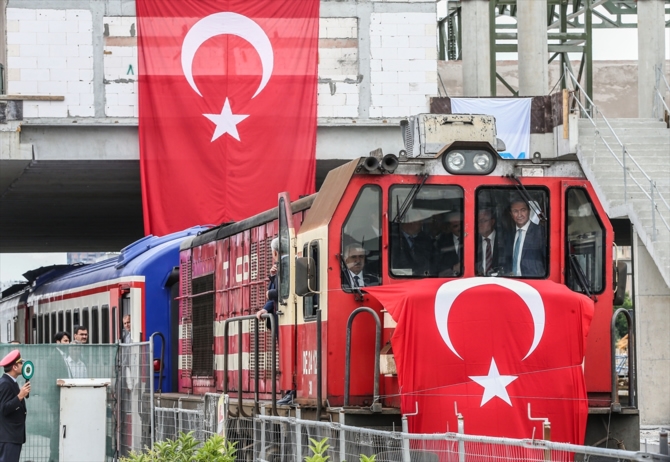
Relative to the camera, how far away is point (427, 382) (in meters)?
9.63

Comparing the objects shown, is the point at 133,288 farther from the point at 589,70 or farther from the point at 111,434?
the point at 589,70

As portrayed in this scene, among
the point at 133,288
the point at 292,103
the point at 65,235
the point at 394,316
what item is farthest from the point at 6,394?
the point at 65,235

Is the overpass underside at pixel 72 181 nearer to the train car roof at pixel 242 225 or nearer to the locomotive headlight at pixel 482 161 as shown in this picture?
the train car roof at pixel 242 225

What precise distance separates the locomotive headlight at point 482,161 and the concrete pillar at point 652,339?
46.6ft

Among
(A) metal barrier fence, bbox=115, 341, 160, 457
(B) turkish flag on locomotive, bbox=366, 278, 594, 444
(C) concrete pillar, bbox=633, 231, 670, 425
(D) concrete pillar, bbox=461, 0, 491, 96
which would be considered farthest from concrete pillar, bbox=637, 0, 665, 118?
(B) turkish flag on locomotive, bbox=366, 278, 594, 444

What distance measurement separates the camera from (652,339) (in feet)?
78.6

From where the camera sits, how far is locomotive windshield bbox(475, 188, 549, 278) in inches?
409

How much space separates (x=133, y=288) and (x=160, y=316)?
798 mm

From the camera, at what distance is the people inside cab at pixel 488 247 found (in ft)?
34.0

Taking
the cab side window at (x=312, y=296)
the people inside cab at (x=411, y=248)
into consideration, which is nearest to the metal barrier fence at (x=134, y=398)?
the cab side window at (x=312, y=296)

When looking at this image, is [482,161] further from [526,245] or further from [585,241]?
[585,241]

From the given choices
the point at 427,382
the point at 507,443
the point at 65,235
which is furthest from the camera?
the point at 65,235

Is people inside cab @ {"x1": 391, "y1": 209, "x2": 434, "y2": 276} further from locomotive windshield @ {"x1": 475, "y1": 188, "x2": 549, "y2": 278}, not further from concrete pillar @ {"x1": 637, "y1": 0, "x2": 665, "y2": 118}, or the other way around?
concrete pillar @ {"x1": 637, "y1": 0, "x2": 665, "y2": 118}

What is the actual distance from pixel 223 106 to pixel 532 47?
930 cm
